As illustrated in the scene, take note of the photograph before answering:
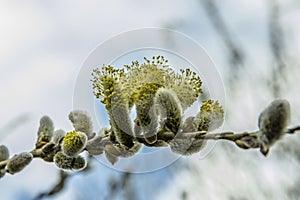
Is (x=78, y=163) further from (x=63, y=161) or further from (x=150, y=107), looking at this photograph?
(x=150, y=107)

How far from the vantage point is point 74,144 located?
1212mm

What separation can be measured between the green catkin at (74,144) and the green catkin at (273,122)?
0.48 metres

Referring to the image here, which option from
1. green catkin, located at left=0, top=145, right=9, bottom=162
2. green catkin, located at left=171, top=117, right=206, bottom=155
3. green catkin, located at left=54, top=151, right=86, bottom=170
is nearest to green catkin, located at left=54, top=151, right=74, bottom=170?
green catkin, located at left=54, top=151, right=86, bottom=170

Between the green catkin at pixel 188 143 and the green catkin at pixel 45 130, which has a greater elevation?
the green catkin at pixel 45 130

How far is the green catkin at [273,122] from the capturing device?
924 mm

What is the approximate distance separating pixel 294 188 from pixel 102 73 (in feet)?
3.99

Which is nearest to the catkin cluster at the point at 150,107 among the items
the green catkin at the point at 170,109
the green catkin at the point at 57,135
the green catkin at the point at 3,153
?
the green catkin at the point at 170,109

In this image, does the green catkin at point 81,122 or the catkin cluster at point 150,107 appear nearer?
the catkin cluster at point 150,107

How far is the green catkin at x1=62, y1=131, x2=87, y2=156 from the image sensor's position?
47.7 inches

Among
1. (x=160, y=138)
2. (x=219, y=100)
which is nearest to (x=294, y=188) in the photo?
(x=219, y=100)

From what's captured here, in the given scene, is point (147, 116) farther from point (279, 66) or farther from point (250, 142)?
point (279, 66)

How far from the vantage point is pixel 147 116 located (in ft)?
3.84

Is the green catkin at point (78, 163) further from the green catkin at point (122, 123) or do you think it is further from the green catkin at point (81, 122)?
the green catkin at point (122, 123)

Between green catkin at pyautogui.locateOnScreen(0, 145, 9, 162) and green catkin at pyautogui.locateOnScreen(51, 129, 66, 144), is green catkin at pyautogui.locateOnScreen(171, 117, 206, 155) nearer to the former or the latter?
green catkin at pyautogui.locateOnScreen(51, 129, 66, 144)
